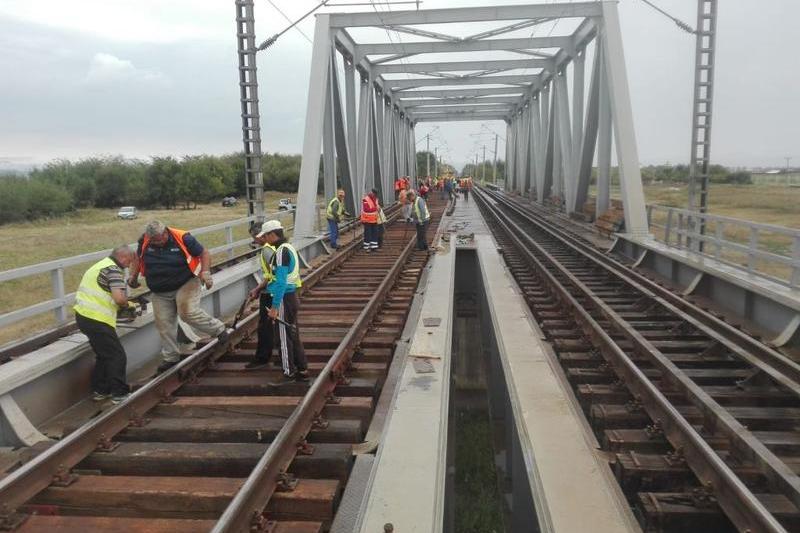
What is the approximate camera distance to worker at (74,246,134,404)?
5555 mm

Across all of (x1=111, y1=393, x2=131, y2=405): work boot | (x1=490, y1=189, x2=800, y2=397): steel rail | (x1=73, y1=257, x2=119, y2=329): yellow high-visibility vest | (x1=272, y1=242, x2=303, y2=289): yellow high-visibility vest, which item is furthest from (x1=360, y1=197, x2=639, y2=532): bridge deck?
(x1=73, y1=257, x2=119, y2=329): yellow high-visibility vest

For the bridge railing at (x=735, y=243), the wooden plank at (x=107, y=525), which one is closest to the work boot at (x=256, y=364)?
the wooden plank at (x=107, y=525)

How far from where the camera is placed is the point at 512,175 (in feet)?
192

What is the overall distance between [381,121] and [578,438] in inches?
1083

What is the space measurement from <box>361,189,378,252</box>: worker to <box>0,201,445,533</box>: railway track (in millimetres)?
7363

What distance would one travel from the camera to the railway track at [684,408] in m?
3.97

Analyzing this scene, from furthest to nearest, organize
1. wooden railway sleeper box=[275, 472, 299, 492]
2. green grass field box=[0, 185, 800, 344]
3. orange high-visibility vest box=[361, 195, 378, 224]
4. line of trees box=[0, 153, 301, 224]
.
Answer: line of trees box=[0, 153, 301, 224] < green grass field box=[0, 185, 800, 344] < orange high-visibility vest box=[361, 195, 378, 224] < wooden railway sleeper box=[275, 472, 299, 492]

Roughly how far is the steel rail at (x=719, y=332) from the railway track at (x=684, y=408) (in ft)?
0.06

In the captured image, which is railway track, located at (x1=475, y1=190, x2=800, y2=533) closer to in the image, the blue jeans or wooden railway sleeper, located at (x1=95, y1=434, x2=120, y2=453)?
wooden railway sleeper, located at (x1=95, y1=434, x2=120, y2=453)

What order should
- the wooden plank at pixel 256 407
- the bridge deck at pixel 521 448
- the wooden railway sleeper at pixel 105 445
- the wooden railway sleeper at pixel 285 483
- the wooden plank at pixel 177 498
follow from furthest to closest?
the wooden plank at pixel 256 407 < the wooden railway sleeper at pixel 105 445 < the wooden railway sleeper at pixel 285 483 < the wooden plank at pixel 177 498 < the bridge deck at pixel 521 448

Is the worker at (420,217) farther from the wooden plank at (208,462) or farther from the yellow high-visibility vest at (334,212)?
the wooden plank at (208,462)

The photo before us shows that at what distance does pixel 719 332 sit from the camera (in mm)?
7746

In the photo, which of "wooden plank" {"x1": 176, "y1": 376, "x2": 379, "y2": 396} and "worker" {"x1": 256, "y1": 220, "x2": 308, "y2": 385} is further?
"wooden plank" {"x1": 176, "y1": 376, "x2": 379, "y2": 396}

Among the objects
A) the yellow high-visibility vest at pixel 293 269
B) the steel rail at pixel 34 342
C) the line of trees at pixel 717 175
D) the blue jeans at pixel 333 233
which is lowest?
the steel rail at pixel 34 342
